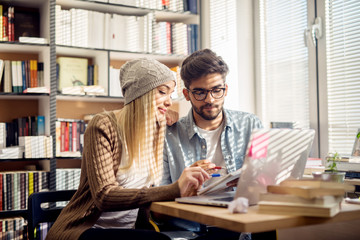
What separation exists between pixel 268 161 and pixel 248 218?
0.84 ft

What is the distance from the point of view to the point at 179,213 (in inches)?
45.4

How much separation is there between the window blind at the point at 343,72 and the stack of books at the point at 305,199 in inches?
59.3

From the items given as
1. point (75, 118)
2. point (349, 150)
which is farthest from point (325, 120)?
point (75, 118)

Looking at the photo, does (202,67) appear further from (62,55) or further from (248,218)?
(62,55)

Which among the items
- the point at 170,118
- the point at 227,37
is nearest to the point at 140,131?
the point at 170,118

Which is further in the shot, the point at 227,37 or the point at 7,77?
the point at 227,37

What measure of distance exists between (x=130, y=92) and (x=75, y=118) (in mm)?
1942

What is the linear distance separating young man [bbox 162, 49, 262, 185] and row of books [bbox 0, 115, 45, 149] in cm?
150

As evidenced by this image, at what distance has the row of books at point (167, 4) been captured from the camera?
134 inches

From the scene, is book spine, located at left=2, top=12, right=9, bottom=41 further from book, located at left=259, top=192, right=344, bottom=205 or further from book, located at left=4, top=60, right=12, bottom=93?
book, located at left=259, top=192, right=344, bottom=205

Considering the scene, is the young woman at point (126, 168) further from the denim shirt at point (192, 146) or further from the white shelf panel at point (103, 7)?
the white shelf panel at point (103, 7)

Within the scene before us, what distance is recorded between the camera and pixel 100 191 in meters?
1.40

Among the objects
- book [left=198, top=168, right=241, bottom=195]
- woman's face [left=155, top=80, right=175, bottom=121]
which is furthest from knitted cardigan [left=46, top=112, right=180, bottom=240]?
woman's face [left=155, top=80, right=175, bottom=121]

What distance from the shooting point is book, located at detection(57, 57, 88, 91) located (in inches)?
129
